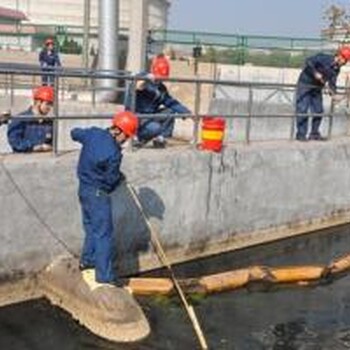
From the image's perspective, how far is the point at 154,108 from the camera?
11586 mm

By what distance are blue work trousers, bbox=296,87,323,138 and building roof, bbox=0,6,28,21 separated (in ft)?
169

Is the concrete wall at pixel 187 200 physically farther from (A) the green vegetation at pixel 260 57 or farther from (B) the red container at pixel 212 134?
(A) the green vegetation at pixel 260 57

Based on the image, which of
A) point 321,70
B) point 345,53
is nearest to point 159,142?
point 321,70

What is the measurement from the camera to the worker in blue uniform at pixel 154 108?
11115mm

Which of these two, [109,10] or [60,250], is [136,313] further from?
[109,10]

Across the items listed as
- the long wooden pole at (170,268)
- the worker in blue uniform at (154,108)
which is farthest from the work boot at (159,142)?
the long wooden pole at (170,268)

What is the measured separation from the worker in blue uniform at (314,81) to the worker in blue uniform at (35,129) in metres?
5.34

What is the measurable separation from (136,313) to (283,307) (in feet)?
6.74

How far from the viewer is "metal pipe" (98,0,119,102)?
56.9 feet

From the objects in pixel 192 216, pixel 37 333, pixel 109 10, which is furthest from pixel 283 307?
pixel 109 10

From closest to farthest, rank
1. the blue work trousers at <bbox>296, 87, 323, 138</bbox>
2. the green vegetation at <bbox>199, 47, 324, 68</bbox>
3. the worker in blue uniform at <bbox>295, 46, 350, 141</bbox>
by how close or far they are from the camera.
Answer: the worker in blue uniform at <bbox>295, 46, 350, 141</bbox>, the blue work trousers at <bbox>296, 87, 323, 138</bbox>, the green vegetation at <bbox>199, 47, 324, 68</bbox>

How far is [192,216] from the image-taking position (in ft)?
37.4

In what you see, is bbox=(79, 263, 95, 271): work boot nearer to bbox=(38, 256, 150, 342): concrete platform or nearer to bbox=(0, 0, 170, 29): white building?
bbox=(38, 256, 150, 342): concrete platform

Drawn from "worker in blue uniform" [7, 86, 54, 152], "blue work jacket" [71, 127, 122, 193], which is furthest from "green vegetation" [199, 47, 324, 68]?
"blue work jacket" [71, 127, 122, 193]
